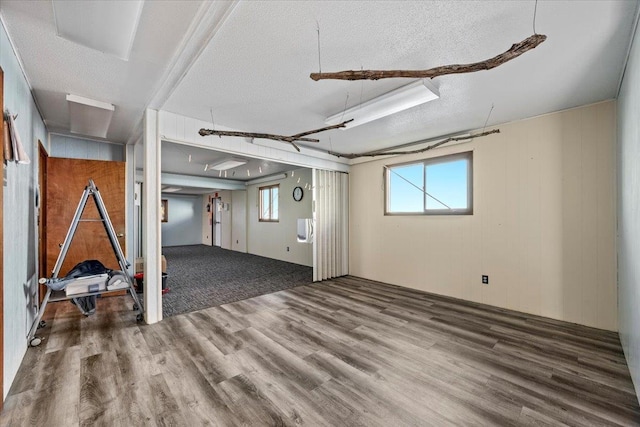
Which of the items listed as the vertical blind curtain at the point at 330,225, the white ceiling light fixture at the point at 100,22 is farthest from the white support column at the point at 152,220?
the vertical blind curtain at the point at 330,225

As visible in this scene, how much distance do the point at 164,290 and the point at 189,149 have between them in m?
2.51

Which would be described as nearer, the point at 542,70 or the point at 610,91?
the point at 542,70

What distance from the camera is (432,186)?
14.2ft

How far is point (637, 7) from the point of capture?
61.6 inches

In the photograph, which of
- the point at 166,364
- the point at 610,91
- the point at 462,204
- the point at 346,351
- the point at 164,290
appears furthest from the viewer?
the point at 164,290

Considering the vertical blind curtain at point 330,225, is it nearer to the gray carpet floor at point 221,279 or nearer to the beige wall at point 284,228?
the gray carpet floor at point 221,279

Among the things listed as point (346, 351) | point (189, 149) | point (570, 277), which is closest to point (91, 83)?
point (189, 149)

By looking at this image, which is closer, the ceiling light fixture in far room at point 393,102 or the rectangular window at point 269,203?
the ceiling light fixture in far room at point 393,102

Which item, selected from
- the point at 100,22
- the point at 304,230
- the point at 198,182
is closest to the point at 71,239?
the point at 100,22

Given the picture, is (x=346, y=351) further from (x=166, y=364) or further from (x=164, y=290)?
(x=164, y=290)

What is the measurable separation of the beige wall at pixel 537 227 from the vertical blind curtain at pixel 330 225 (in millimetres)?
1524

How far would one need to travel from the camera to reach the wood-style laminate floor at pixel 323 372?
166 centimetres

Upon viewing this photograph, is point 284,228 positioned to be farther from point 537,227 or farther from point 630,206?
point 630,206

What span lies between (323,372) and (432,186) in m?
3.36
